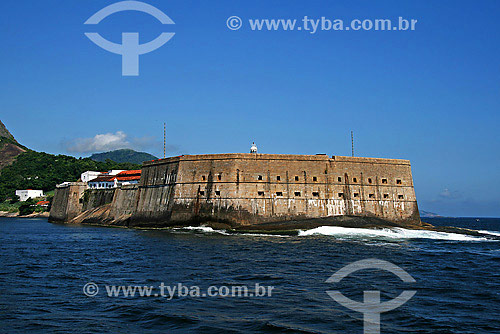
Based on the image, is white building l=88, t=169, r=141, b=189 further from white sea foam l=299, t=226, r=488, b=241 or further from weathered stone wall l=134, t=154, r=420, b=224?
white sea foam l=299, t=226, r=488, b=241

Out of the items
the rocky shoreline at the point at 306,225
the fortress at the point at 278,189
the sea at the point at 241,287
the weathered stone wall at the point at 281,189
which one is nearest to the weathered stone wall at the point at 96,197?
the fortress at the point at 278,189

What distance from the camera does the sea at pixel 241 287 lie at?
11.9 metres

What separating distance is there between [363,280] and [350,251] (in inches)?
326

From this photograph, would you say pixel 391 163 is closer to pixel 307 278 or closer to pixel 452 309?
pixel 307 278

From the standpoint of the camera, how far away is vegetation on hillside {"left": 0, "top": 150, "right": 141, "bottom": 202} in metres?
111

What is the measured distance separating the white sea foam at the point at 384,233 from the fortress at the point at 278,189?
11.7ft

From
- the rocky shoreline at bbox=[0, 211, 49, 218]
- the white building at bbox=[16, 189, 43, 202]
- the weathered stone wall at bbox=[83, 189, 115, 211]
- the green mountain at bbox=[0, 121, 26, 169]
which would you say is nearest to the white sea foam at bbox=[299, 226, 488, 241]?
the weathered stone wall at bbox=[83, 189, 115, 211]

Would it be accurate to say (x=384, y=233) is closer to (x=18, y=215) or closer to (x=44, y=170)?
(x=18, y=215)

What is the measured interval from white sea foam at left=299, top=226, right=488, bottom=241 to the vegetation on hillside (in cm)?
7822

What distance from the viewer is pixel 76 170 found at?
364ft

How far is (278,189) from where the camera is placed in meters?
41.7

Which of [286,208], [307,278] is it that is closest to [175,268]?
[307,278]

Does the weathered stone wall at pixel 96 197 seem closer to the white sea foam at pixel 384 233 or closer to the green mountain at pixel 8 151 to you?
the white sea foam at pixel 384 233

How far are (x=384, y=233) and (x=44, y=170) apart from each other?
110437mm
